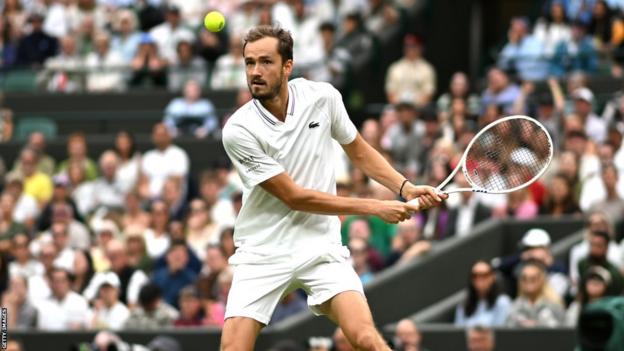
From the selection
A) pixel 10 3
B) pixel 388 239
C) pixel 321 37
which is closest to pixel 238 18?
pixel 321 37

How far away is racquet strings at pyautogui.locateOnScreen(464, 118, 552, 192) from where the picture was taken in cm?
974

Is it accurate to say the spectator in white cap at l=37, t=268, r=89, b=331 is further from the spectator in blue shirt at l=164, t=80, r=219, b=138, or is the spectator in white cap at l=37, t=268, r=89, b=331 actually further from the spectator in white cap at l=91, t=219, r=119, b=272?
the spectator in blue shirt at l=164, t=80, r=219, b=138

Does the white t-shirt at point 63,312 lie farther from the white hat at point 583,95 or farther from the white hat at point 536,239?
the white hat at point 583,95

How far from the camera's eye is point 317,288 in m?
9.41

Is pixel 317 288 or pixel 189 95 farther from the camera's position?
pixel 189 95

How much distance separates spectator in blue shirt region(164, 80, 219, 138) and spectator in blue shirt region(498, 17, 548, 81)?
11.7 feet

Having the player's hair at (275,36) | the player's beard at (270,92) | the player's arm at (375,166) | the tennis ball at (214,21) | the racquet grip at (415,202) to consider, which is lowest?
the racquet grip at (415,202)

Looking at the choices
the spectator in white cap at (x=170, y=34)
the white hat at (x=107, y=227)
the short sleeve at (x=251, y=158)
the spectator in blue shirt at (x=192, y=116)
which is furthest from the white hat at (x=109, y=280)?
the short sleeve at (x=251, y=158)

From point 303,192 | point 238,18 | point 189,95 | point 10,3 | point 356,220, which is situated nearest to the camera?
point 303,192

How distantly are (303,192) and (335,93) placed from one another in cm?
68

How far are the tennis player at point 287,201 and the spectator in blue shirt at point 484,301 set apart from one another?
208 inches

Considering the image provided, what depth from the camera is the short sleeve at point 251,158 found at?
30.3ft

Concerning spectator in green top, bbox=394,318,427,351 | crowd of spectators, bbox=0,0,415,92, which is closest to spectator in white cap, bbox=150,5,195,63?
crowd of spectators, bbox=0,0,415,92

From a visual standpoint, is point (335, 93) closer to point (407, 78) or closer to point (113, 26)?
point (407, 78)
